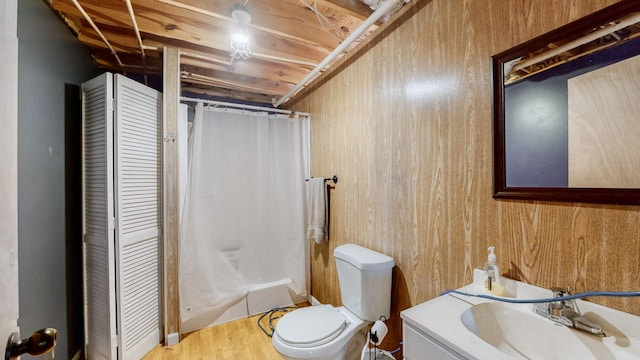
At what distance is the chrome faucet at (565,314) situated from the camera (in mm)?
770

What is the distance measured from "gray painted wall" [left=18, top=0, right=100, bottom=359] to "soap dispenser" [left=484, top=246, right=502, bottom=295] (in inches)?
85.9

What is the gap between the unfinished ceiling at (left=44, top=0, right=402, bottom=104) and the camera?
1.58 meters

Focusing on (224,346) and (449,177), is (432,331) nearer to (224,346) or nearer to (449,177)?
(449,177)

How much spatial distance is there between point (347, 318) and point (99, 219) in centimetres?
174

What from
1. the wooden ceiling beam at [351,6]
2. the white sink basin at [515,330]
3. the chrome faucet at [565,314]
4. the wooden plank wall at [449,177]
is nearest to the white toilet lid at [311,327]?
the wooden plank wall at [449,177]

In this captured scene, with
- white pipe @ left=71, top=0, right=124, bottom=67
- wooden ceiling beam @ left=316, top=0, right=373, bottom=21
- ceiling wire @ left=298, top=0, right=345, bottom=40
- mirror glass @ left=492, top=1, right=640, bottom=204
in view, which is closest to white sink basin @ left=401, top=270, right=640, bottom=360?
mirror glass @ left=492, top=1, right=640, bottom=204

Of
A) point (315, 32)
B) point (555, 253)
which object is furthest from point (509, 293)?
point (315, 32)

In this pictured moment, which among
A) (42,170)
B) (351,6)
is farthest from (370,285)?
(42,170)

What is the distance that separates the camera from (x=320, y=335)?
55.9 inches

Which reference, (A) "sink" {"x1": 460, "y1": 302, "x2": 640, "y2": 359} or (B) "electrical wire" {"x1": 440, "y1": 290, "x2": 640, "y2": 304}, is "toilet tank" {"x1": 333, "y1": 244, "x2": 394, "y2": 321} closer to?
(B) "electrical wire" {"x1": 440, "y1": 290, "x2": 640, "y2": 304}

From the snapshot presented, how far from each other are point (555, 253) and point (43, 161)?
8.23ft

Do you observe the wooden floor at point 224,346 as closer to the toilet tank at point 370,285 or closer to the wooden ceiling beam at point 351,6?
the toilet tank at point 370,285

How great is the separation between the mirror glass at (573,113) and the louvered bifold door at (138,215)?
2131 mm

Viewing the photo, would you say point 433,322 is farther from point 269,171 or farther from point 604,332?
point 269,171
